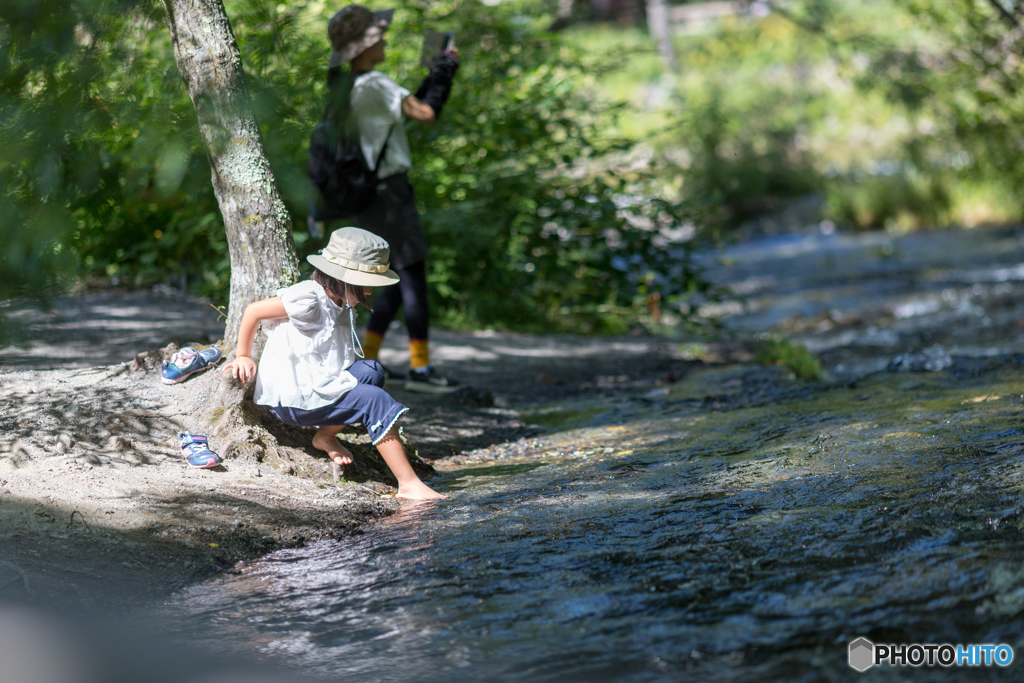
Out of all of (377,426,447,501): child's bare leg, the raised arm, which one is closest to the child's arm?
(377,426,447,501): child's bare leg

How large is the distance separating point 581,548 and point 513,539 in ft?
0.88

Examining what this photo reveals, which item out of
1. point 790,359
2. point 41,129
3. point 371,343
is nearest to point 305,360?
point 41,129

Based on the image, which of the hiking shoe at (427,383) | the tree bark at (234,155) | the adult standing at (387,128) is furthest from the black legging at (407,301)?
the tree bark at (234,155)

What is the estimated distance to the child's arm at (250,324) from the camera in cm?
375

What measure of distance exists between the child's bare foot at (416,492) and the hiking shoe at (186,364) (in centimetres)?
119

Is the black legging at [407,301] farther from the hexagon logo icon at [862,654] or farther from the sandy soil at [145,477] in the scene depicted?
the hexagon logo icon at [862,654]

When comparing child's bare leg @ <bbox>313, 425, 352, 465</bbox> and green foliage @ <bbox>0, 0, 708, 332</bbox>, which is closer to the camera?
child's bare leg @ <bbox>313, 425, 352, 465</bbox>

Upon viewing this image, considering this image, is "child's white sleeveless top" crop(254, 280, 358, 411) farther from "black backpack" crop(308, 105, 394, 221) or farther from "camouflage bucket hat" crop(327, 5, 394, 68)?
"camouflage bucket hat" crop(327, 5, 394, 68)

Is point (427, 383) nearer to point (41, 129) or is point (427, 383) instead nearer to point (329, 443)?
point (329, 443)

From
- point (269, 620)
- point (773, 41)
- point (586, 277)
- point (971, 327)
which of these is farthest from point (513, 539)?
point (773, 41)

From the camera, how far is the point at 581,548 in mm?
3107

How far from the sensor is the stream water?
2354mm

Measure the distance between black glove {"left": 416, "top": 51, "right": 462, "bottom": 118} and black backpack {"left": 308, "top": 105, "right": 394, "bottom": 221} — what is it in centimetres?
30

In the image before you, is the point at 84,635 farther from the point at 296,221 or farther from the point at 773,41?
the point at 773,41
